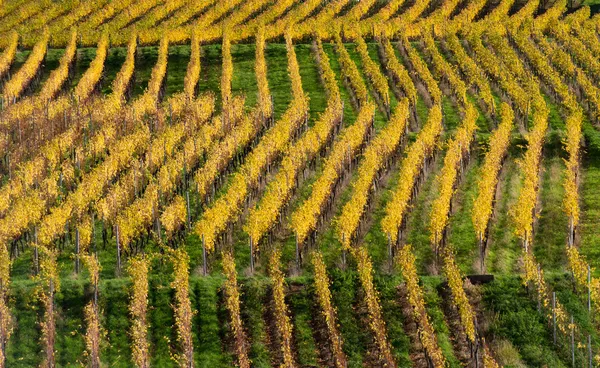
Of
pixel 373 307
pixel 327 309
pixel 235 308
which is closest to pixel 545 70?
pixel 373 307

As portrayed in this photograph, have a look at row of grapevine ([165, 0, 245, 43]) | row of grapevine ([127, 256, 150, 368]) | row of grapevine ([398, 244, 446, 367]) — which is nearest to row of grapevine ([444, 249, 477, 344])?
row of grapevine ([398, 244, 446, 367])

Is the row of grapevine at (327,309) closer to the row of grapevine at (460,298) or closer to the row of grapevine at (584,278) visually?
the row of grapevine at (460,298)

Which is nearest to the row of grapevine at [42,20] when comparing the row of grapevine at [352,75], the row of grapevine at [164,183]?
the row of grapevine at [352,75]

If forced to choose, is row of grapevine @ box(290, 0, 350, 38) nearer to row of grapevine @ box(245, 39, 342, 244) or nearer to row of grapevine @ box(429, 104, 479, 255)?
row of grapevine @ box(245, 39, 342, 244)

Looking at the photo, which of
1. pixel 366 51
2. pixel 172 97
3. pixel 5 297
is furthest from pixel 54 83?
pixel 5 297

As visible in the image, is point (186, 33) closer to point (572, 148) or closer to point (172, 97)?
point (172, 97)

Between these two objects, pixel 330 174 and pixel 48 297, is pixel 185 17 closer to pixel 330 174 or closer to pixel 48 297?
pixel 330 174
